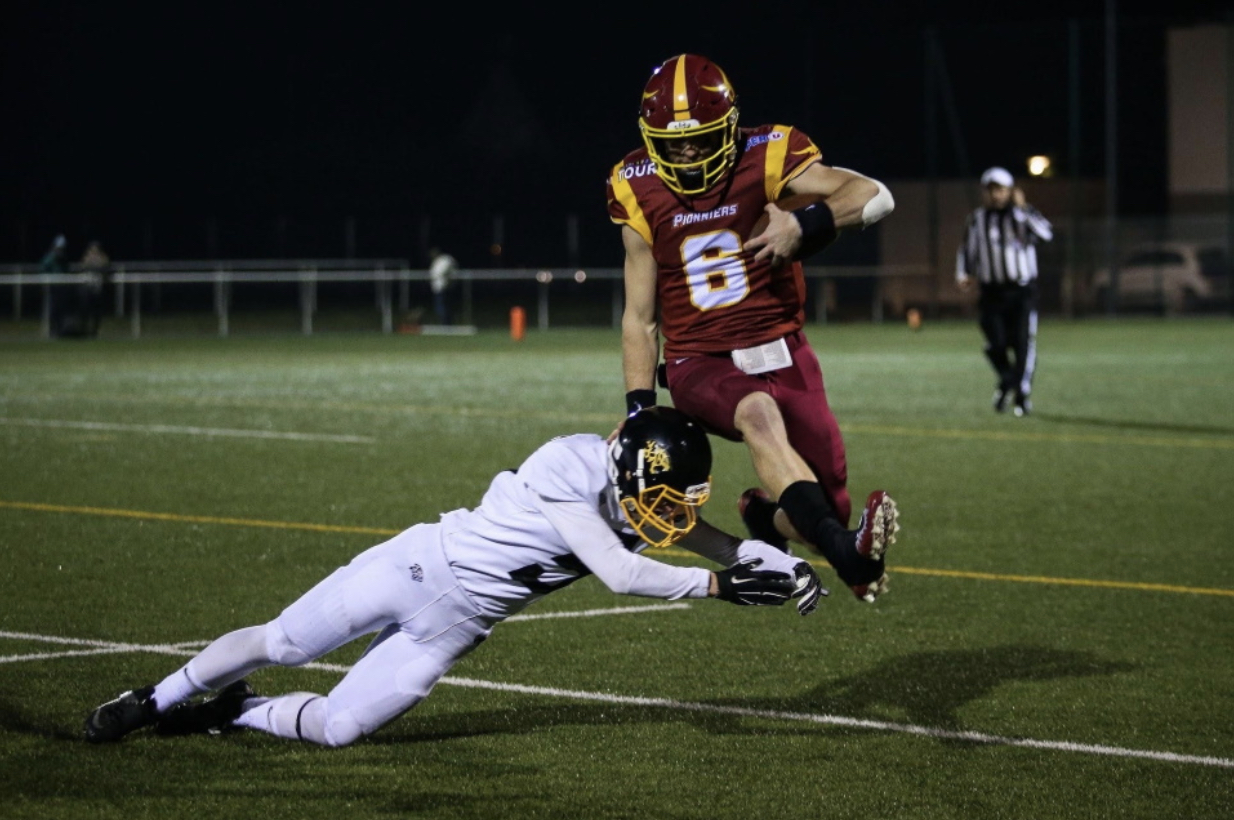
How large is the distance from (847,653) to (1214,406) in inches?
446

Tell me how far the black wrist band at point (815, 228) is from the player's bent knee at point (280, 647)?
84.7 inches

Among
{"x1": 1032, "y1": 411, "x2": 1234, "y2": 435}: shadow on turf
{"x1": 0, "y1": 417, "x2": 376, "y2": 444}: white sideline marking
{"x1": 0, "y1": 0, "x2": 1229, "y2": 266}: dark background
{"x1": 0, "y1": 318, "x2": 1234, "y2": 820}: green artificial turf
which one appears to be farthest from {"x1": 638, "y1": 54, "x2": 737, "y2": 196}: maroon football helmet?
{"x1": 0, "y1": 0, "x2": 1229, "y2": 266}: dark background

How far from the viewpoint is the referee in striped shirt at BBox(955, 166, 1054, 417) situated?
53.7 ft

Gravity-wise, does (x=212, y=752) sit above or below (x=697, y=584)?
below

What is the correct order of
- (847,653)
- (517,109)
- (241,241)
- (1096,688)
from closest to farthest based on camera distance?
(1096,688)
(847,653)
(241,241)
(517,109)

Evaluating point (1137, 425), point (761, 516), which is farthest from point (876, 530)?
point (1137, 425)

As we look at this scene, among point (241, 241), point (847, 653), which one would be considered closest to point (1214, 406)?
point (847, 653)

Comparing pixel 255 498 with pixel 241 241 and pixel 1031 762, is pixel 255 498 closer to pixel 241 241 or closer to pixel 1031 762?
pixel 1031 762

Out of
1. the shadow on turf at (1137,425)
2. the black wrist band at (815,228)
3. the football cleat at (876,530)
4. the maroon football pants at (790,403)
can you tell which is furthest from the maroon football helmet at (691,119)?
the shadow on turf at (1137,425)

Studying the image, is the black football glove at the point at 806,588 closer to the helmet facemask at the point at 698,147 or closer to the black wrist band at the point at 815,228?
the black wrist band at the point at 815,228

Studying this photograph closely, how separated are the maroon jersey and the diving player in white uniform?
145 cm

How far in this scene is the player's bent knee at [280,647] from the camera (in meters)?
5.41

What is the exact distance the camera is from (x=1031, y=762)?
5340 millimetres

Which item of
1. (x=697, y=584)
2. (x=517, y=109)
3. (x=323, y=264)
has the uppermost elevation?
(x=517, y=109)
